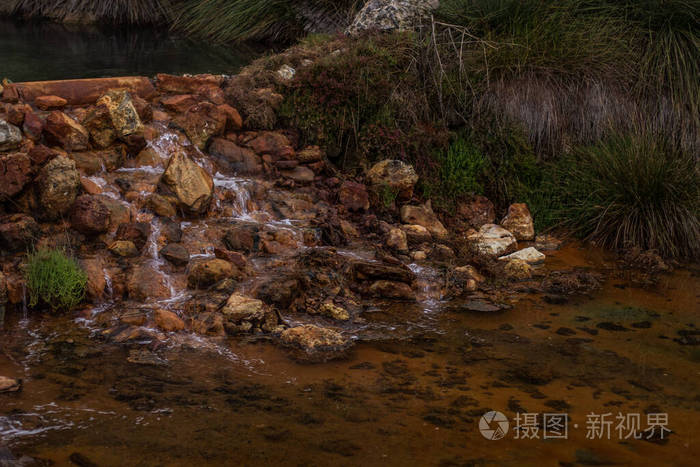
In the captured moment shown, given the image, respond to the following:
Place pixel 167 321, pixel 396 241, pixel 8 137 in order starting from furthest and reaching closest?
pixel 396 241, pixel 8 137, pixel 167 321

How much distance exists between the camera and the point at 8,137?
5.28 metres

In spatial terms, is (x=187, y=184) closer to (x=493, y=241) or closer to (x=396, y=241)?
(x=396, y=241)

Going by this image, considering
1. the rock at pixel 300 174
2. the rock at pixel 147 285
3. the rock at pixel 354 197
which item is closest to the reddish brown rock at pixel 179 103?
the rock at pixel 300 174

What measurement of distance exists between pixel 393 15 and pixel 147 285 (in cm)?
437

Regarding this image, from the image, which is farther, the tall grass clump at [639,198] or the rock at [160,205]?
the tall grass clump at [639,198]

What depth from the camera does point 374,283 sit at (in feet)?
16.8

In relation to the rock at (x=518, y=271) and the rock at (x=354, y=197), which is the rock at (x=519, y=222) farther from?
the rock at (x=354, y=197)

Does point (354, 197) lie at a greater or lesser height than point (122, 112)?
lesser

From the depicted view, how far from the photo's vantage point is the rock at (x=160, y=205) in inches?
217

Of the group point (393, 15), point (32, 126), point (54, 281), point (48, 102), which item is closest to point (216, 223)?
point (54, 281)

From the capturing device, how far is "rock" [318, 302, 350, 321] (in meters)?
4.68

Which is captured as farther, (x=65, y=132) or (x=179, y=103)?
(x=179, y=103)

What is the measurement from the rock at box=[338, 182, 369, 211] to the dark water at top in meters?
3.98

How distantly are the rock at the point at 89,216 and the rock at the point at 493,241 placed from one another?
3024 mm
